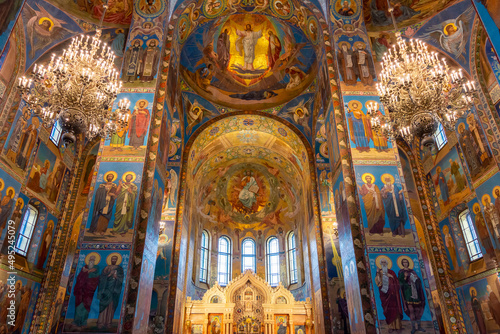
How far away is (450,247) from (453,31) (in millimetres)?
8104

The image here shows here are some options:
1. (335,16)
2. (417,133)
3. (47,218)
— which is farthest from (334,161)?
(47,218)

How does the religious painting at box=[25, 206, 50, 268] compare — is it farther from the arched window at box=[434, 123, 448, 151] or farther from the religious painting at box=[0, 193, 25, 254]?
the arched window at box=[434, 123, 448, 151]

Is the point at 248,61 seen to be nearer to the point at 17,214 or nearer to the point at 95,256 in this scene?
the point at 17,214

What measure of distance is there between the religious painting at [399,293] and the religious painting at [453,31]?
7783 millimetres

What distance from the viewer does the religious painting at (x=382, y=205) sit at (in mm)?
7961

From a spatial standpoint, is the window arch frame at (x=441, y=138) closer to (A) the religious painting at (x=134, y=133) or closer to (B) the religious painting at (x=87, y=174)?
(A) the religious painting at (x=134, y=133)

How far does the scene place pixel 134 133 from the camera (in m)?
9.18

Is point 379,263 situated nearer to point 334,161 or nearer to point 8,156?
point 334,161

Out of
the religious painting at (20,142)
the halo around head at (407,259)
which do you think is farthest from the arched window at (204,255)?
the halo around head at (407,259)

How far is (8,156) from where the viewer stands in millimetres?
10531

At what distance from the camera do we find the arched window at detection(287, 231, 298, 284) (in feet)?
61.1

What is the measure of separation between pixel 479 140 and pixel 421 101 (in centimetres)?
550

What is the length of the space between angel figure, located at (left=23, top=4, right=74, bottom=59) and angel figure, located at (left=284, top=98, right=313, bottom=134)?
30.8 ft

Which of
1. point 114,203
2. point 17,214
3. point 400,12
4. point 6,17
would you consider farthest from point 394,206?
point 17,214
